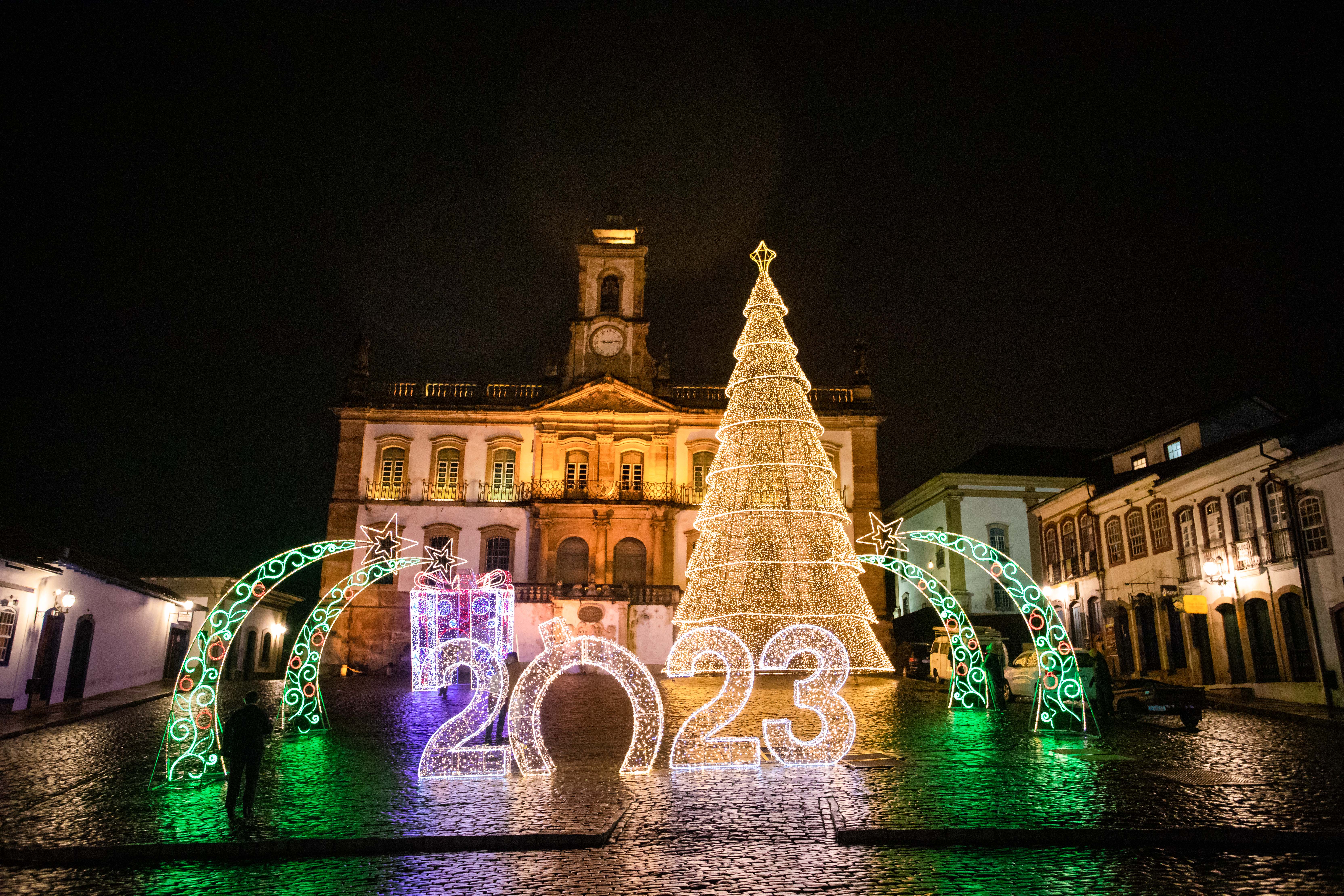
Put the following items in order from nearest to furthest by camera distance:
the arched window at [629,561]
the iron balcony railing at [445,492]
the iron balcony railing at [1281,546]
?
the iron balcony railing at [1281,546], the arched window at [629,561], the iron balcony railing at [445,492]

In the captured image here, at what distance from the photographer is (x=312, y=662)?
45.5ft

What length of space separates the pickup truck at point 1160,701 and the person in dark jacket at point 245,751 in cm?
1333

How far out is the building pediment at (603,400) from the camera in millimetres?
37656

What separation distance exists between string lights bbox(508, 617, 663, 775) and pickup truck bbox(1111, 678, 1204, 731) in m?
9.36

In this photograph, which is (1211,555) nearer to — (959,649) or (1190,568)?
(1190,568)

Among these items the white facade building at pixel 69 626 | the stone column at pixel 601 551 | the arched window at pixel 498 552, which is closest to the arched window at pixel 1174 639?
the stone column at pixel 601 551

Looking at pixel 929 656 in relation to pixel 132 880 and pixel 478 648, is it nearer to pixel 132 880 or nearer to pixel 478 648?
pixel 478 648

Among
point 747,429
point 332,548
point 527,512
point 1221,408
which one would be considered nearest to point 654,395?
point 527,512

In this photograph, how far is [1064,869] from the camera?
20.8 ft

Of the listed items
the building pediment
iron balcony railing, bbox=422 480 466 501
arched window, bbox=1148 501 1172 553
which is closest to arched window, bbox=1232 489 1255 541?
arched window, bbox=1148 501 1172 553

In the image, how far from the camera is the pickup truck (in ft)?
47.1

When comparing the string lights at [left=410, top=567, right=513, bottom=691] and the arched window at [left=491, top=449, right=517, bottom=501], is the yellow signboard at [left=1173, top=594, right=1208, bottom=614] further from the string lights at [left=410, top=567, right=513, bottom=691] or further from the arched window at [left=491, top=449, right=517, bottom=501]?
the arched window at [left=491, top=449, right=517, bottom=501]

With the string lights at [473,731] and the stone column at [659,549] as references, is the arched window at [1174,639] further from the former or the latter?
the string lights at [473,731]

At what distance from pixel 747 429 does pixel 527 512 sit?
15913mm
